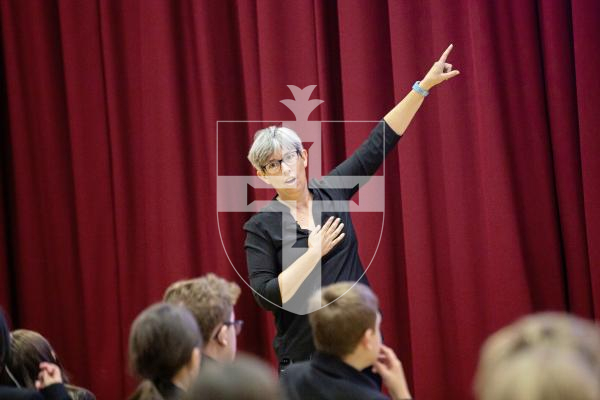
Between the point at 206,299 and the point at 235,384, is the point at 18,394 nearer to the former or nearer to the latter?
the point at 206,299

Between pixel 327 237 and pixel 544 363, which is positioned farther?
pixel 327 237

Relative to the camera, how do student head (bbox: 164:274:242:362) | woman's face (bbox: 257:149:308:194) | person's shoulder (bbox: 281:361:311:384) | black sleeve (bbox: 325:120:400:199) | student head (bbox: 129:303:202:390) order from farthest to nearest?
black sleeve (bbox: 325:120:400:199), woman's face (bbox: 257:149:308:194), student head (bbox: 164:274:242:362), person's shoulder (bbox: 281:361:311:384), student head (bbox: 129:303:202:390)

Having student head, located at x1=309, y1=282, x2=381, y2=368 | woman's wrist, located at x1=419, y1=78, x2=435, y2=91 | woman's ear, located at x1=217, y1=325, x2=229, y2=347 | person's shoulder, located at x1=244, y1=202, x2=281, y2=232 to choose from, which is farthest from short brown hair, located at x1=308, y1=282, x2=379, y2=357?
woman's wrist, located at x1=419, y1=78, x2=435, y2=91

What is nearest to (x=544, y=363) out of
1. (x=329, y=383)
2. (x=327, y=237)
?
(x=329, y=383)

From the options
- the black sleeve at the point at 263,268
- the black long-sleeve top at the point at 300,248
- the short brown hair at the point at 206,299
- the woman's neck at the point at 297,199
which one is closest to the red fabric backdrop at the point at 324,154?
the black long-sleeve top at the point at 300,248

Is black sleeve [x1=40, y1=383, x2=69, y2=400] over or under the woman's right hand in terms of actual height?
under

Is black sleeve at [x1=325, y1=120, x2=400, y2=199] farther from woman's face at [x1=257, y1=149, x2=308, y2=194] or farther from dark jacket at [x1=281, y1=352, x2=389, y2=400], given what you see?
dark jacket at [x1=281, y1=352, x2=389, y2=400]

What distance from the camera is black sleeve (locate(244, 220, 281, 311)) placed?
2424 mm

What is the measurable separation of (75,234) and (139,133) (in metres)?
0.65

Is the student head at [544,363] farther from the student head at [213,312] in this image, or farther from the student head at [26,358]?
the student head at [26,358]

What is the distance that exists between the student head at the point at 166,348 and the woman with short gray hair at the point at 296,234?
2.10 ft

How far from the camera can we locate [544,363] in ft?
3.21

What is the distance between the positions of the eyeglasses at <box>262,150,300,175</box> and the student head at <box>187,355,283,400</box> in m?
1.37

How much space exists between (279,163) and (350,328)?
30.7 inches
